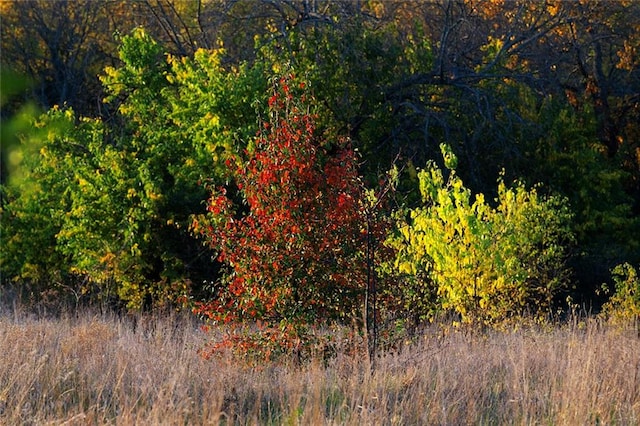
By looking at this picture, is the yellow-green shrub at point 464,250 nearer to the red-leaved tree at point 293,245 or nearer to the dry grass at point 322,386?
the dry grass at point 322,386

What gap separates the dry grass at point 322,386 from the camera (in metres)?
5.74

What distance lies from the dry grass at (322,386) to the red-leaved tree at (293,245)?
17.2 inches

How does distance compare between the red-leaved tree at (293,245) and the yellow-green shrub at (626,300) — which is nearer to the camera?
the red-leaved tree at (293,245)

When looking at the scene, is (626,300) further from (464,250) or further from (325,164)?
(325,164)

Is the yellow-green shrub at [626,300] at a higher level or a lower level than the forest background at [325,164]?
lower

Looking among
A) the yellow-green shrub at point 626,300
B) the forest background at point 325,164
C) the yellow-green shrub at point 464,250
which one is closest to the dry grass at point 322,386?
the forest background at point 325,164

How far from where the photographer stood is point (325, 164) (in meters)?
8.84

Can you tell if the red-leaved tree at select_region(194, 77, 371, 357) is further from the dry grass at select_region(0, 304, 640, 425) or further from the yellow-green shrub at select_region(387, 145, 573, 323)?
the yellow-green shrub at select_region(387, 145, 573, 323)

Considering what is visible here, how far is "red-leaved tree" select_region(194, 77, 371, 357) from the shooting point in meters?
7.95

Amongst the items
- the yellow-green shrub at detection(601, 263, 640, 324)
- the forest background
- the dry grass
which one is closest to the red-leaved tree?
the forest background

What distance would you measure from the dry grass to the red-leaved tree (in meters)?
0.44

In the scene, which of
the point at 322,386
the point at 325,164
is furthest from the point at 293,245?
the point at 322,386

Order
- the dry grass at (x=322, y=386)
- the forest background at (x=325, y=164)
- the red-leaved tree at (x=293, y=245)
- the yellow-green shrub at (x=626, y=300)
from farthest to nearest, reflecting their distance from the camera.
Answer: the yellow-green shrub at (x=626, y=300) → the forest background at (x=325, y=164) → the red-leaved tree at (x=293, y=245) → the dry grass at (x=322, y=386)

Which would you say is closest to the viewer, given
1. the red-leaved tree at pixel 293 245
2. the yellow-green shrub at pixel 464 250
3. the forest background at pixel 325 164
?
the red-leaved tree at pixel 293 245
